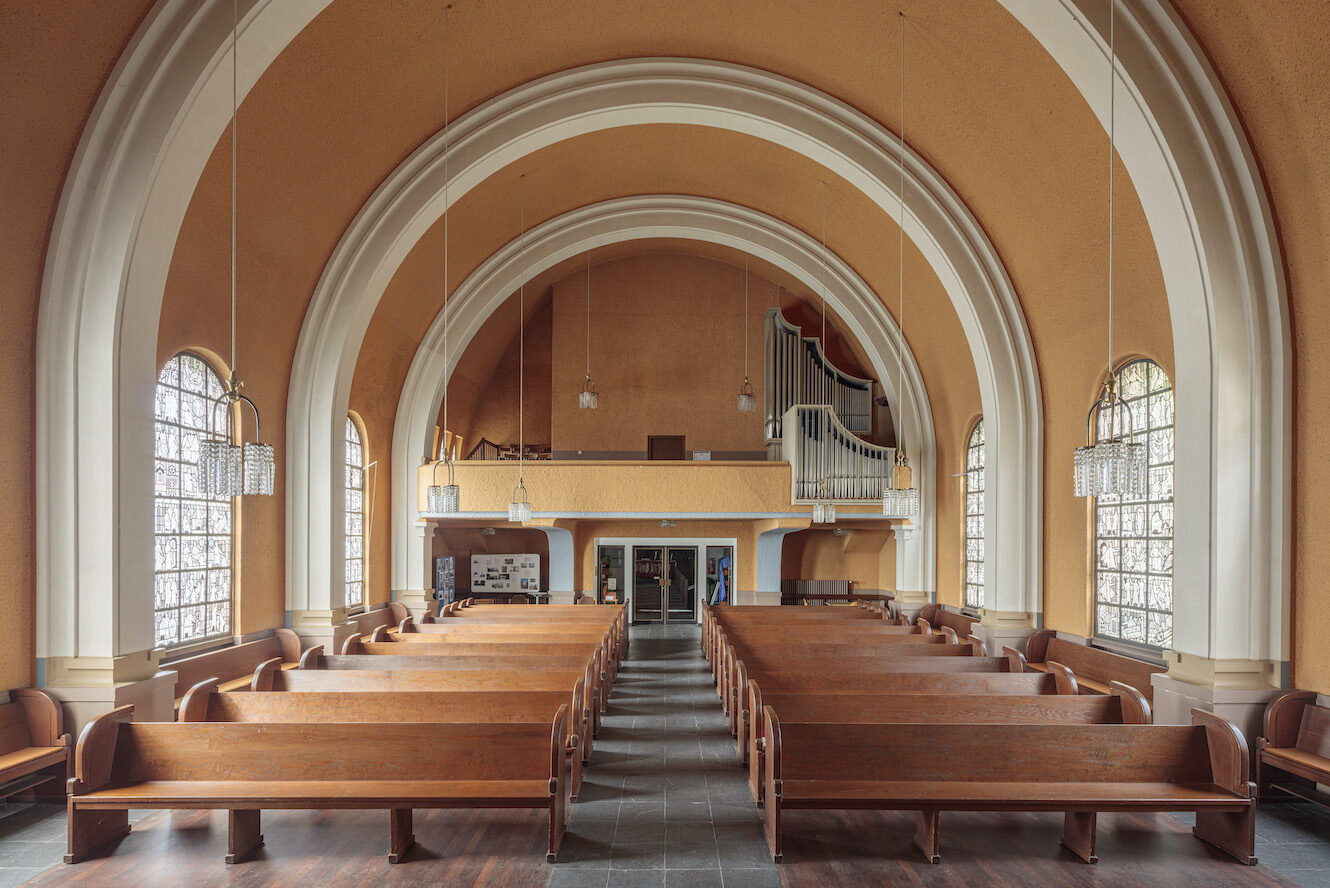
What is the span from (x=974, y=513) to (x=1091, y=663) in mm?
3763

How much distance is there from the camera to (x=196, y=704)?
4875 mm

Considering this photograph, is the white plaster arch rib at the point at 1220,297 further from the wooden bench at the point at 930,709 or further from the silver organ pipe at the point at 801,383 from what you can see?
the silver organ pipe at the point at 801,383

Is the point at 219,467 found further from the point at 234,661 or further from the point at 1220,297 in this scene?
the point at 1220,297

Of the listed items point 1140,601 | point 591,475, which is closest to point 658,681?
point 591,475

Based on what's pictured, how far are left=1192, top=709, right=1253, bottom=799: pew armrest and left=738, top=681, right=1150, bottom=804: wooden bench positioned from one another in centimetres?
60

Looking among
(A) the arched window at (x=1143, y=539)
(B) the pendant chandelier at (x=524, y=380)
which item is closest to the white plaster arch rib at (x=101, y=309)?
(B) the pendant chandelier at (x=524, y=380)

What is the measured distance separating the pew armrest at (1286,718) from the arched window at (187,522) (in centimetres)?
782

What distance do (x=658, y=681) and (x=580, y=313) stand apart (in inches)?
312

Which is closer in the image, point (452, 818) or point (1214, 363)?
point (452, 818)

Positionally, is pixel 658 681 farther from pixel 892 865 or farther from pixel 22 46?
pixel 22 46

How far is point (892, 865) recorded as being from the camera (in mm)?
4355

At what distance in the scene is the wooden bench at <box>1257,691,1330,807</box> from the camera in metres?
5.27

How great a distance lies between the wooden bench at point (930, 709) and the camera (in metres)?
5.14

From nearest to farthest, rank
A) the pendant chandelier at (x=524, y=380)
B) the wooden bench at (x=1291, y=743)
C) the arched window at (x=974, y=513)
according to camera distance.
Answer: the wooden bench at (x=1291, y=743), the pendant chandelier at (x=524, y=380), the arched window at (x=974, y=513)
